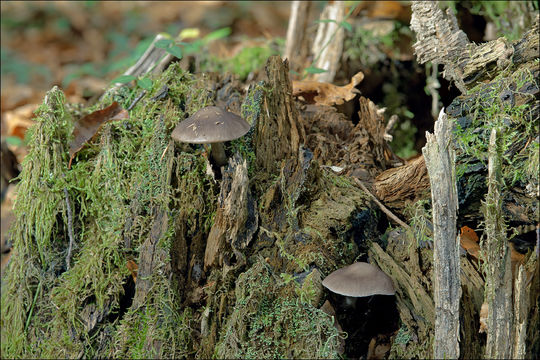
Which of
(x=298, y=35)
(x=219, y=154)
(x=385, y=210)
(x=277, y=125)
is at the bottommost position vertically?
(x=385, y=210)

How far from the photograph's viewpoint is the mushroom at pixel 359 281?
95.3 inches

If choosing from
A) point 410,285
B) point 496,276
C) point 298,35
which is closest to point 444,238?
point 496,276

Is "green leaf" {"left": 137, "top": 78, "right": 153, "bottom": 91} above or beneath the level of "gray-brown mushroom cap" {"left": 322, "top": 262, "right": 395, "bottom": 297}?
above

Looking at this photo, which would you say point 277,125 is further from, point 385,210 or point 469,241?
point 469,241

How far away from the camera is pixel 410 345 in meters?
2.50

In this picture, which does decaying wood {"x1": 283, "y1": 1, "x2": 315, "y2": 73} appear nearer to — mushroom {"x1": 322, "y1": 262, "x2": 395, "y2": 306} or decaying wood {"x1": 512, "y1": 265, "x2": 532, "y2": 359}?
mushroom {"x1": 322, "y1": 262, "x2": 395, "y2": 306}

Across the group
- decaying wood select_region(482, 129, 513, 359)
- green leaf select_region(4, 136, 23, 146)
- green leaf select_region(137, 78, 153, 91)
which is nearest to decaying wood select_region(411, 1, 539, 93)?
decaying wood select_region(482, 129, 513, 359)

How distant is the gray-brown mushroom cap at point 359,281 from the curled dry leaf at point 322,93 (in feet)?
5.92

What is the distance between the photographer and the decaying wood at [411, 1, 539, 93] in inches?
108

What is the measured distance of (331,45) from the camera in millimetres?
4859

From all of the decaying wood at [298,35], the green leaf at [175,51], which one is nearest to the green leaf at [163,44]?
the green leaf at [175,51]

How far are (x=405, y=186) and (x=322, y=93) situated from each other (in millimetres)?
1372

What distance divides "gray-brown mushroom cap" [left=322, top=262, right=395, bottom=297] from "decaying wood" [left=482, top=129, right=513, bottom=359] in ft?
1.61

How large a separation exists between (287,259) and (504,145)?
1370mm
